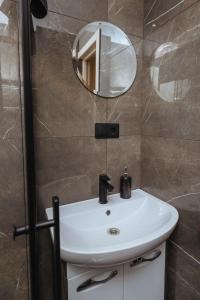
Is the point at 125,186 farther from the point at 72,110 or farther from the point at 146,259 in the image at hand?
the point at 72,110

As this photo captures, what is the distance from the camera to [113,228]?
1028 millimetres

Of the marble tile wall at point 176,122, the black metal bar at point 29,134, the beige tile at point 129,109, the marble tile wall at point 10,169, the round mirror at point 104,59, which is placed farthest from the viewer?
the beige tile at point 129,109

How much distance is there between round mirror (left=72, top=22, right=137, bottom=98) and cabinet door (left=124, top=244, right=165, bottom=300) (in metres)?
1.00

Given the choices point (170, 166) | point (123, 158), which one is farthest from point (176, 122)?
point (123, 158)

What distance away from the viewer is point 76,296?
766 mm

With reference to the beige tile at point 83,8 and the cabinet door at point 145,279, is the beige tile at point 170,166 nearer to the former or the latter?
the cabinet door at point 145,279

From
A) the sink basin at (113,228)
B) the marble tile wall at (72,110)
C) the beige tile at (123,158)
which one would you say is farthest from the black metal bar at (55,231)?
the beige tile at (123,158)

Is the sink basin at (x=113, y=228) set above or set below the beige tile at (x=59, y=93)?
below

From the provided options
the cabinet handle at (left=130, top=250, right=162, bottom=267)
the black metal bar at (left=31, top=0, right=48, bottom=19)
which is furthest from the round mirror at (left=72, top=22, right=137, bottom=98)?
the cabinet handle at (left=130, top=250, right=162, bottom=267)

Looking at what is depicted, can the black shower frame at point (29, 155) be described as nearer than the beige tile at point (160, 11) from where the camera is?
Yes

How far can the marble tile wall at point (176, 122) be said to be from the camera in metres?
0.93

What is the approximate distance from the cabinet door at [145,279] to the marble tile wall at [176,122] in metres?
0.13

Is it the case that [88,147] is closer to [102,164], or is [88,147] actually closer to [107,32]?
[102,164]

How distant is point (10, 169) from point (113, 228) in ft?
2.19
